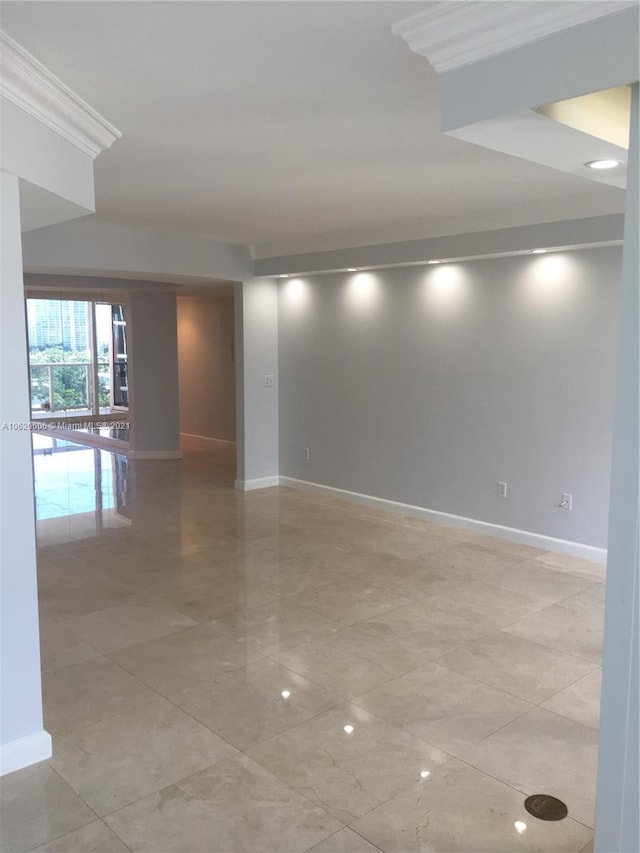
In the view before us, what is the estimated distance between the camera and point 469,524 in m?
6.01

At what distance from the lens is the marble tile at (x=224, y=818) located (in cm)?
228

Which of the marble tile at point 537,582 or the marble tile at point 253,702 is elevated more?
the marble tile at point 537,582

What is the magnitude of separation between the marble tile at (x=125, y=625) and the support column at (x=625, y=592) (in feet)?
8.58

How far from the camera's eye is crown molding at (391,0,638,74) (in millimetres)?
1787

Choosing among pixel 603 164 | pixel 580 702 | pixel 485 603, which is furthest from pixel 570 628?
pixel 603 164

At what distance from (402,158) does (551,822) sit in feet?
10.4

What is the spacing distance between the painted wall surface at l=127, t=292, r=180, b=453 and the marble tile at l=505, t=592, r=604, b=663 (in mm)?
6417

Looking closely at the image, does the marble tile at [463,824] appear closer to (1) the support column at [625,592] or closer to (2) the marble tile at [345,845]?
(2) the marble tile at [345,845]

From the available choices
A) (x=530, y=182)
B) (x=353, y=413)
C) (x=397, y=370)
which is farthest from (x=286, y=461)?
(x=530, y=182)

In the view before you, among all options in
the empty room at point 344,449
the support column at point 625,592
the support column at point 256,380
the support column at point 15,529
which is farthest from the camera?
the support column at point 256,380

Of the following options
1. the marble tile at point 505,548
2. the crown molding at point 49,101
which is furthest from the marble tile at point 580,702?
the crown molding at point 49,101

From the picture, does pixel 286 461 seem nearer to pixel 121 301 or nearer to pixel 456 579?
pixel 456 579

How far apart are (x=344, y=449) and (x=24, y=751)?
4.71 meters

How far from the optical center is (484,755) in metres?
2.77
